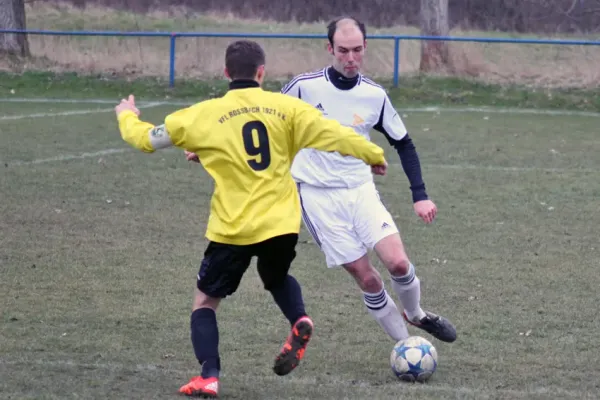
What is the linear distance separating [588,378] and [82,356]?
102 inches

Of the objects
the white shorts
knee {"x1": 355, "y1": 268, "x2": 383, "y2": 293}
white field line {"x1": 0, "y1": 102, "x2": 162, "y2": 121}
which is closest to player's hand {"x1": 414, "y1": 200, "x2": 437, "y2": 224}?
the white shorts

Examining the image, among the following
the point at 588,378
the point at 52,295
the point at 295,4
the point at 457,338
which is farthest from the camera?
the point at 295,4

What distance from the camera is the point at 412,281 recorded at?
5.66m

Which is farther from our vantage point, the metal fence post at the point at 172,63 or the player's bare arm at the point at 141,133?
the metal fence post at the point at 172,63

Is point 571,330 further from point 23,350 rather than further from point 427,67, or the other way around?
point 427,67

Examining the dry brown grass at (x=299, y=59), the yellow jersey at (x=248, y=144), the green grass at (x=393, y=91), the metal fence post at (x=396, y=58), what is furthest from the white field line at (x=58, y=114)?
the yellow jersey at (x=248, y=144)

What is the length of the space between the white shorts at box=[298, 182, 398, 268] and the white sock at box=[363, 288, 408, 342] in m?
0.24

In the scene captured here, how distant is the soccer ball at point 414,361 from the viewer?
5.22 metres

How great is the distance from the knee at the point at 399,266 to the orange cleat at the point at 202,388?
1.22 meters

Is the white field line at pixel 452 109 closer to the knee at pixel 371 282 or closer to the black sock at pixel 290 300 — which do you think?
the knee at pixel 371 282

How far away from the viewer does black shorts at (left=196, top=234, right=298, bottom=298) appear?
4.78m

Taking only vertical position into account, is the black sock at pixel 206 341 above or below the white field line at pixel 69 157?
above

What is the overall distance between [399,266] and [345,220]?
0.41 m

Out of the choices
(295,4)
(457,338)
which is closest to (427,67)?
(295,4)
